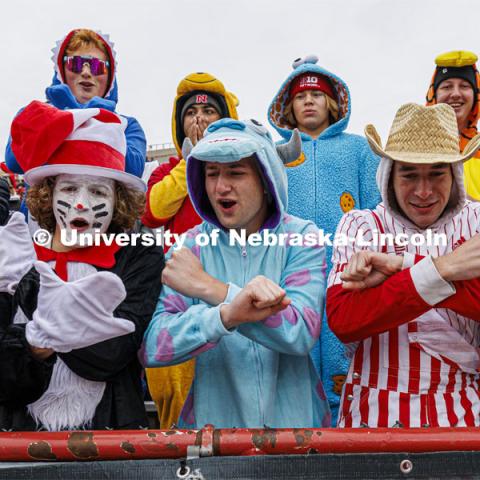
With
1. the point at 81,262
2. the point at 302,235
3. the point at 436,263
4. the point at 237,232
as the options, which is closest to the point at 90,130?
the point at 81,262

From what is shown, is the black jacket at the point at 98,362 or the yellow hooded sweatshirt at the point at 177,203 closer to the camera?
the black jacket at the point at 98,362

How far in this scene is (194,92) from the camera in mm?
3648

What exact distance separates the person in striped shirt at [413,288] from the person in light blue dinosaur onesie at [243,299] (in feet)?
0.42

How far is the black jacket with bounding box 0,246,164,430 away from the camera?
181 cm

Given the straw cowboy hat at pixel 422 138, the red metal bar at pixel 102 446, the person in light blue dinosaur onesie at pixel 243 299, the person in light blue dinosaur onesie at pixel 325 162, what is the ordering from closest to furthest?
1. the red metal bar at pixel 102 446
2. the person in light blue dinosaur onesie at pixel 243 299
3. the straw cowboy hat at pixel 422 138
4. the person in light blue dinosaur onesie at pixel 325 162

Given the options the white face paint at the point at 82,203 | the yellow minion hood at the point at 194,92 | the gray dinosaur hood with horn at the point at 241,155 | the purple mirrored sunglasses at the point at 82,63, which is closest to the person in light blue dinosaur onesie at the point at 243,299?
the gray dinosaur hood with horn at the point at 241,155

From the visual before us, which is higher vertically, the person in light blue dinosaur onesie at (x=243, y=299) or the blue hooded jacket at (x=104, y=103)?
the blue hooded jacket at (x=104, y=103)

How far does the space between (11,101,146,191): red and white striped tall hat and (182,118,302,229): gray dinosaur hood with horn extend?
263 mm

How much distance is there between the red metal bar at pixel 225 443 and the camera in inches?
51.8

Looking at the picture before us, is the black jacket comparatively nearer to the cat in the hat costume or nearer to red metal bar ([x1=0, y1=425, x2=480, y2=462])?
the cat in the hat costume

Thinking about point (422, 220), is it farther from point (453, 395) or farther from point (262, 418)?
point (262, 418)

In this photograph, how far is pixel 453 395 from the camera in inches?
74.1

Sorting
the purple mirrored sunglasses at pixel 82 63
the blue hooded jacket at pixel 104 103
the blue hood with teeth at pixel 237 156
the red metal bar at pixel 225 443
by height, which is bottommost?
the red metal bar at pixel 225 443

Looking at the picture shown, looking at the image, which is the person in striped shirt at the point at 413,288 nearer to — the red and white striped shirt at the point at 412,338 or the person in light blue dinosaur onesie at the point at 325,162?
the red and white striped shirt at the point at 412,338
